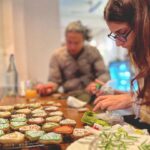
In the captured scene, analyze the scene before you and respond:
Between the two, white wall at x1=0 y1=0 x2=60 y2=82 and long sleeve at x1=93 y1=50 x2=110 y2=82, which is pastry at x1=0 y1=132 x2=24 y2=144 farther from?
white wall at x1=0 y1=0 x2=60 y2=82

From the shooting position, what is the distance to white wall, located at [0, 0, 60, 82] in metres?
3.14

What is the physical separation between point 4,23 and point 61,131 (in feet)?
8.21

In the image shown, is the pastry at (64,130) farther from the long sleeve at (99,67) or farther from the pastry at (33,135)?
the long sleeve at (99,67)

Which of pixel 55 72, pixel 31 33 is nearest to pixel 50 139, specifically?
pixel 55 72

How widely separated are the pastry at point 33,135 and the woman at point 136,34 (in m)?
0.40

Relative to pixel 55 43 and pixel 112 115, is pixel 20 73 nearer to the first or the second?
pixel 55 43

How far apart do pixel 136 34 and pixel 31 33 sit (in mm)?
2534

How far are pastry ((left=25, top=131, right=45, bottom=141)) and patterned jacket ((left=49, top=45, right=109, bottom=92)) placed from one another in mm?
1555

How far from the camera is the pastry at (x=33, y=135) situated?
82 cm

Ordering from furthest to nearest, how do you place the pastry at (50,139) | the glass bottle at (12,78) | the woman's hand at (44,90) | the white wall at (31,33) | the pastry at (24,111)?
the white wall at (31,33)
the glass bottle at (12,78)
the woman's hand at (44,90)
the pastry at (24,111)
the pastry at (50,139)

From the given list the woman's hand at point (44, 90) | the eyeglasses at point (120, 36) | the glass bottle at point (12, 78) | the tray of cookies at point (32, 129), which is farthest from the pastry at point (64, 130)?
the glass bottle at point (12, 78)

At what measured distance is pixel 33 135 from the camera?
0.83 meters

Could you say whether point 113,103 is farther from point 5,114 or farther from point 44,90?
point 44,90

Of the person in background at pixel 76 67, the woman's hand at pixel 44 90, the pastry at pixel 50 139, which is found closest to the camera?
the pastry at pixel 50 139
